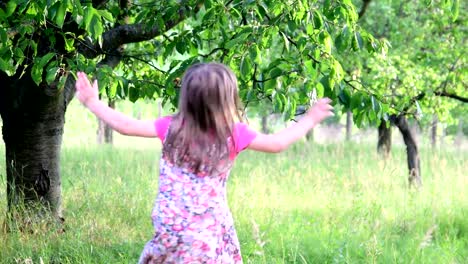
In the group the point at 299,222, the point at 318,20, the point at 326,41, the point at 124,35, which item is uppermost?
the point at 124,35

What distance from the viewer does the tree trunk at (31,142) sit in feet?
19.5

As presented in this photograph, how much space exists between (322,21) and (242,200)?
4296 millimetres

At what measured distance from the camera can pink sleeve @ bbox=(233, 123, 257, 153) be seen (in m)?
2.89

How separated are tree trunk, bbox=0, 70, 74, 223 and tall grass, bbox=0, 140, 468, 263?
9.6 inches

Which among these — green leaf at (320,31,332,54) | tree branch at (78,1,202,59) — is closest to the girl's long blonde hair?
green leaf at (320,31,332,54)

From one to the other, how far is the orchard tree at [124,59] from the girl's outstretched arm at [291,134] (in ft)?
2.71

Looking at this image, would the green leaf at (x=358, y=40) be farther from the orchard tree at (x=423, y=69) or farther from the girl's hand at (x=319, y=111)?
the orchard tree at (x=423, y=69)

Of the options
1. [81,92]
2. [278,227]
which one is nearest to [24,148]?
[278,227]

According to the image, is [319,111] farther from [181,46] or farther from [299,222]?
[299,222]

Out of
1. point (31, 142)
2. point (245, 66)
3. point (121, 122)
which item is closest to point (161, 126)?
point (121, 122)

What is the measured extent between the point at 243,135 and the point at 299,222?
4528 millimetres

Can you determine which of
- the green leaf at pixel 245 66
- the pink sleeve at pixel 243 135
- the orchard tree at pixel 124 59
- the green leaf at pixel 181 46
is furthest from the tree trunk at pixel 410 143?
the pink sleeve at pixel 243 135

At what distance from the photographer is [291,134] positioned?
9.32ft

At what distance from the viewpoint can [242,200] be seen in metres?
7.99
